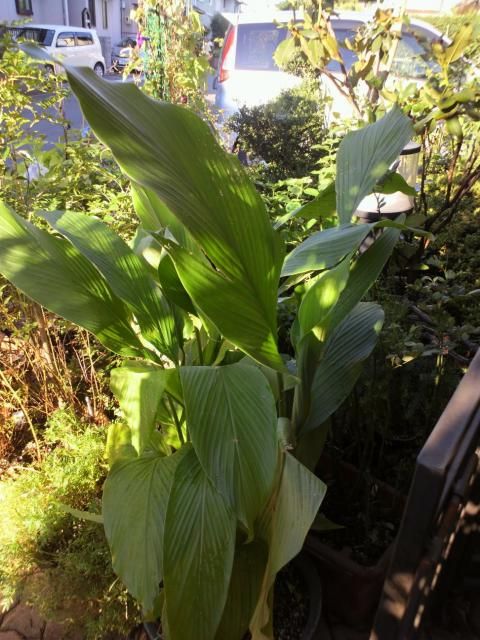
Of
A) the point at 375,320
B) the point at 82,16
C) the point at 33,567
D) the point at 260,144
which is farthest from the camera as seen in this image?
the point at 82,16

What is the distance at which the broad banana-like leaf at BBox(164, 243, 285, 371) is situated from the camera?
84 centimetres

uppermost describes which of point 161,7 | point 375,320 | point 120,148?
point 161,7

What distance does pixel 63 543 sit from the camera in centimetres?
151

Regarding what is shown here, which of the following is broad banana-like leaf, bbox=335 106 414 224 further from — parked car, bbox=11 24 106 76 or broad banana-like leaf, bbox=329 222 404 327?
parked car, bbox=11 24 106 76

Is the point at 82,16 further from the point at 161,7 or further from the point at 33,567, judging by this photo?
the point at 33,567

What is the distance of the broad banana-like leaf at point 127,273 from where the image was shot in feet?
3.65

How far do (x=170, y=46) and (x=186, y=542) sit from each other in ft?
9.54

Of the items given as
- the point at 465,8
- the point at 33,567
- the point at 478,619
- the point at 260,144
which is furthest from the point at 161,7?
the point at 478,619

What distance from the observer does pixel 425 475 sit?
66 cm

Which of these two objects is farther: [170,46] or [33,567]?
[170,46]

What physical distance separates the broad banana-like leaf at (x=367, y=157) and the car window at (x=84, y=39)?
14.3 metres

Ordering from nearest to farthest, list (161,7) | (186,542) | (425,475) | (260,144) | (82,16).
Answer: (425,475), (186,542), (161,7), (260,144), (82,16)

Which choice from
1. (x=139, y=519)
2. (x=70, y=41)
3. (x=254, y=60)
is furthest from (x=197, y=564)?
(x=70, y=41)

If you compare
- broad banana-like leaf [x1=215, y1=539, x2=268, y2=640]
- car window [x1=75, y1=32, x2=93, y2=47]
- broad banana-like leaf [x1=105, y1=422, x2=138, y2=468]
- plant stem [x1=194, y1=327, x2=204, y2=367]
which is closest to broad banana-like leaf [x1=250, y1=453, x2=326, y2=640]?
broad banana-like leaf [x1=215, y1=539, x2=268, y2=640]
